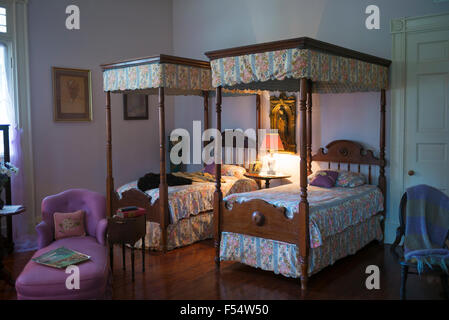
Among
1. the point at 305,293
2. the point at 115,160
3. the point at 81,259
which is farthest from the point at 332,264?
the point at 115,160

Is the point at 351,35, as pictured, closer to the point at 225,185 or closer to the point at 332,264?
the point at 225,185

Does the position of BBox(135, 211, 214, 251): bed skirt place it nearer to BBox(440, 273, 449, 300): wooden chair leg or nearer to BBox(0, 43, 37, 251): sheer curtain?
BBox(0, 43, 37, 251): sheer curtain

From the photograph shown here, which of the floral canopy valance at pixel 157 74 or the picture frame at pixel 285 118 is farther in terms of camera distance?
the picture frame at pixel 285 118

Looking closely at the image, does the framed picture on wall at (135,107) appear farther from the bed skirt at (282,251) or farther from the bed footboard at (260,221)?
the bed skirt at (282,251)

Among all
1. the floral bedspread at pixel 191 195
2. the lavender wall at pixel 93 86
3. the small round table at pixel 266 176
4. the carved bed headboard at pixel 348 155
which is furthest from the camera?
the lavender wall at pixel 93 86

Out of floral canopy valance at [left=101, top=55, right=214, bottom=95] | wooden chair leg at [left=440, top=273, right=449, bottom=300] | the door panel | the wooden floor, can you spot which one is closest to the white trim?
the door panel

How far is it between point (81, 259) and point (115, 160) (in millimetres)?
3633

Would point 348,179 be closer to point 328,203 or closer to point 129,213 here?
point 328,203

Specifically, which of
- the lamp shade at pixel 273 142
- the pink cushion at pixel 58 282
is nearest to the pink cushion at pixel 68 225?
the pink cushion at pixel 58 282

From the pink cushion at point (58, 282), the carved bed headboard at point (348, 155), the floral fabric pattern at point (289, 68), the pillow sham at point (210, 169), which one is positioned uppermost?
the floral fabric pattern at point (289, 68)

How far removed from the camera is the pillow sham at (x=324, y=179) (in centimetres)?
556

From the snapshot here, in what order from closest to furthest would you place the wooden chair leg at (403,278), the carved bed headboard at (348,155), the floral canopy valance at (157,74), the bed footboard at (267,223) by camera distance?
the wooden chair leg at (403,278) < the bed footboard at (267,223) < the floral canopy valance at (157,74) < the carved bed headboard at (348,155)

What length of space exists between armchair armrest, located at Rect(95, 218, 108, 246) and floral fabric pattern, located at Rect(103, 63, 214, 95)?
1646 millimetres

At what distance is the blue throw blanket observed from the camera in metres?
4.23
